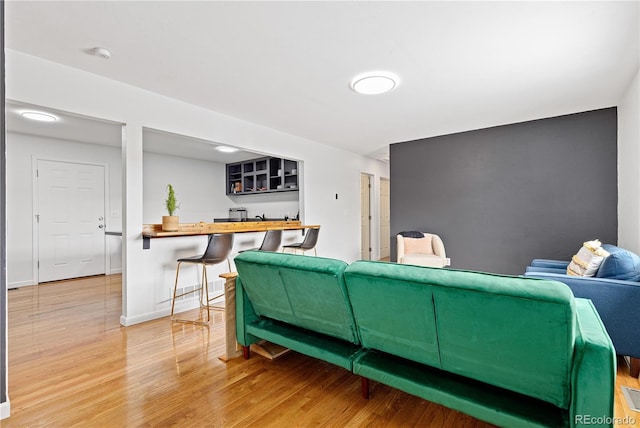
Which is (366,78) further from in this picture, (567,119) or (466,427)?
(567,119)

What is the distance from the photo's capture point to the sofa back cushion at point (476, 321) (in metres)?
1.12

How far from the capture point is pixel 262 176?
6492 mm

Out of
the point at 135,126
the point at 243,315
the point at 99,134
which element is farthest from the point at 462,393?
the point at 99,134

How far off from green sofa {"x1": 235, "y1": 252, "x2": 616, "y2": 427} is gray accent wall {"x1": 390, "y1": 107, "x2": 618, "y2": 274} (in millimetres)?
3160

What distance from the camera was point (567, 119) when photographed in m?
4.00

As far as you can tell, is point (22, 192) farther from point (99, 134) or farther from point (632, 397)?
point (632, 397)

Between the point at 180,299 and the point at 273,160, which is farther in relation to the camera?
the point at 273,160


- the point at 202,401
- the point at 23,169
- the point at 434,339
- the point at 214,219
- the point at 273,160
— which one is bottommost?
the point at 202,401

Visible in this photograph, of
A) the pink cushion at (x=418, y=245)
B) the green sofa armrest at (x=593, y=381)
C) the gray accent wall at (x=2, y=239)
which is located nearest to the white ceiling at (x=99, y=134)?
the gray accent wall at (x=2, y=239)

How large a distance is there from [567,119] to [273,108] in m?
3.88

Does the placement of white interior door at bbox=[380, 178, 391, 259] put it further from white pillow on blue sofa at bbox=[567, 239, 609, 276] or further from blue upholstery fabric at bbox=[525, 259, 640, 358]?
blue upholstery fabric at bbox=[525, 259, 640, 358]

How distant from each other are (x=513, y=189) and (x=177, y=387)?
470 cm

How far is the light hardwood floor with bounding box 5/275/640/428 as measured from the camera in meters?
1.60

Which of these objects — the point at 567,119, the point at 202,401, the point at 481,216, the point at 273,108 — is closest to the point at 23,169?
the point at 273,108
